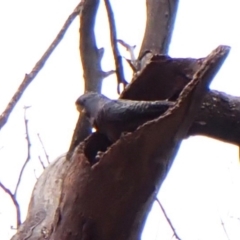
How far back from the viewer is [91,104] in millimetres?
542

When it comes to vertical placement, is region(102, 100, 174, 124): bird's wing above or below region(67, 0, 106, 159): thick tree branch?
below

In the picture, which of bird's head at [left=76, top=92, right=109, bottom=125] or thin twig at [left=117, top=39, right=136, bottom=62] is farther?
thin twig at [left=117, top=39, right=136, bottom=62]

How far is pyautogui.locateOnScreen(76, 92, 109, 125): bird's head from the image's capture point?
527 mm

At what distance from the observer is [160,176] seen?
46 centimetres

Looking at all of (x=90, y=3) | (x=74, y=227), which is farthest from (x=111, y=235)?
(x=90, y=3)

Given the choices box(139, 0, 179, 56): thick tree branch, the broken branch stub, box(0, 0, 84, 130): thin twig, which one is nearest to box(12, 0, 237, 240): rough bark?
the broken branch stub

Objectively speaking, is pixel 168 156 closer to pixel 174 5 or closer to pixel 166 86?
pixel 166 86

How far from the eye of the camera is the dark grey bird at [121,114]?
1.52ft

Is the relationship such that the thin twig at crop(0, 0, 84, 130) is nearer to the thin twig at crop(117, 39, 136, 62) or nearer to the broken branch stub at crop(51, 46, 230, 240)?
the thin twig at crop(117, 39, 136, 62)

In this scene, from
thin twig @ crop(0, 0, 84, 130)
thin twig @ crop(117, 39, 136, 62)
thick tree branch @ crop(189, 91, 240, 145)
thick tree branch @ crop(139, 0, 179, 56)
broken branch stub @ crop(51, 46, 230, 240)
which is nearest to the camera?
broken branch stub @ crop(51, 46, 230, 240)

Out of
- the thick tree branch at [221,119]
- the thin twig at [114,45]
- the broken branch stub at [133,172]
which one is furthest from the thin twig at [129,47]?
the broken branch stub at [133,172]

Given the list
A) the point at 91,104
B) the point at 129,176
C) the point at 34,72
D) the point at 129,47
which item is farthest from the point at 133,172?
the point at 129,47

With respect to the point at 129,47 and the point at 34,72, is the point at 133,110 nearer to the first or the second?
the point at 34,72

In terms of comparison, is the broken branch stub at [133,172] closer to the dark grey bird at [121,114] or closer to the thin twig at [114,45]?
the dark grey bird at [121,114]
